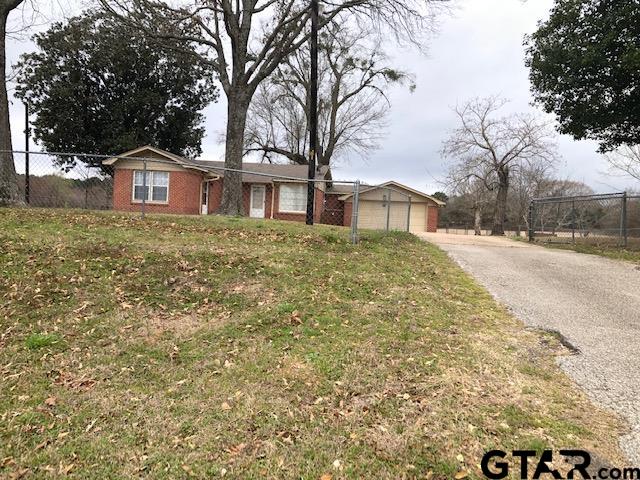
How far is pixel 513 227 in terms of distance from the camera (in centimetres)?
5000

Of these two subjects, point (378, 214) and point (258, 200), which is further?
point (378, 214)

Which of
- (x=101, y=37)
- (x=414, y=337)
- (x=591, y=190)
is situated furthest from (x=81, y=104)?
(x=591, y=190)

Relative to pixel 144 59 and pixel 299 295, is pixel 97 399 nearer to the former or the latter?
pixel 299 295

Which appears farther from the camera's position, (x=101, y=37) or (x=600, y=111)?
(x=101, y=37)

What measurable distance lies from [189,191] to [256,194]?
534cm

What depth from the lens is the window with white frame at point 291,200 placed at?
24859mm

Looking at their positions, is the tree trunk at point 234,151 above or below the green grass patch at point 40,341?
above

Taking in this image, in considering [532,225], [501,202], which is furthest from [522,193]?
[532,225]

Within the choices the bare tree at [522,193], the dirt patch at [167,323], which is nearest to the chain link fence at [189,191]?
the dirt patch at [167,323]

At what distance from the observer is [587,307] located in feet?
17.7

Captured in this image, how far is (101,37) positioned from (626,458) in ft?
98.8

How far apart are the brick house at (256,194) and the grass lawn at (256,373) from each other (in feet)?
33.6

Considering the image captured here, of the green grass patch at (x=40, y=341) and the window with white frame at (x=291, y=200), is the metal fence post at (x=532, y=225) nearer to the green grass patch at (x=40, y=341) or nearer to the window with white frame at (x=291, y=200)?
the window with white frame at (x=291, y=200)

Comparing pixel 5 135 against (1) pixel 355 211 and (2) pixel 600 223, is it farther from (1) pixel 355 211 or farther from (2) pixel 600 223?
(2) pixel 600 223
